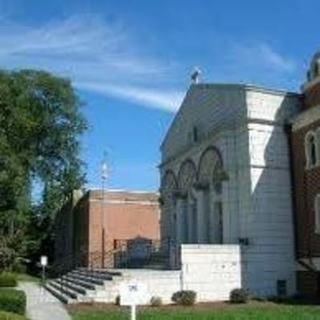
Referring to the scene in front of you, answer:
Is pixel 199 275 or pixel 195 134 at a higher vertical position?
pixel 195 134

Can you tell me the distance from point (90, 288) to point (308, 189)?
1086 centimetres

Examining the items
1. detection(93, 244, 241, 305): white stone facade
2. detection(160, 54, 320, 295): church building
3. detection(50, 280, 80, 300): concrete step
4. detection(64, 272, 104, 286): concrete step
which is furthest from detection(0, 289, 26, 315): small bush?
detection(160, 54, 320, 295): church building

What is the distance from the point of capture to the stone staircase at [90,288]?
103 ft

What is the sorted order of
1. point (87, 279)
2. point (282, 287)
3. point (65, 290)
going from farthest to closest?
point (87, 279) < point (65, 290) < point (282, 287)

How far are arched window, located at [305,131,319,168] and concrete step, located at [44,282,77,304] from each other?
12.4 m

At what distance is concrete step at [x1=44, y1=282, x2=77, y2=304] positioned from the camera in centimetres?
3160

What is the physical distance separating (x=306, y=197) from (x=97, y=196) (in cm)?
2545

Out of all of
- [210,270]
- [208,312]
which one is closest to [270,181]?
[210,270]

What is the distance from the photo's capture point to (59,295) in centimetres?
3447

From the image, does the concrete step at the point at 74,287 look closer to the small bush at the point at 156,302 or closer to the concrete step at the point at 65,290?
the concrete step at the point at 65,290

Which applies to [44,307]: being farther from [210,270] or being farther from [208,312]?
[210,270]

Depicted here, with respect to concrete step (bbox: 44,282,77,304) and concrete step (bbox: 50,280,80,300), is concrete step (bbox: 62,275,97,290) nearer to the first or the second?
concrete step (bbox: 50,280,80,300)

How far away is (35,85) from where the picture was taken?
167 ft

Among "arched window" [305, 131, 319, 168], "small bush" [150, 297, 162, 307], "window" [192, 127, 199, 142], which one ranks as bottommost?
"small bush" [150, 297, 162, 307]
